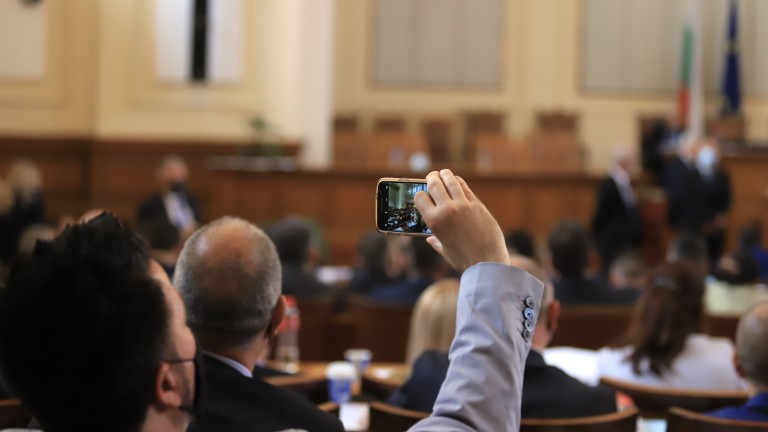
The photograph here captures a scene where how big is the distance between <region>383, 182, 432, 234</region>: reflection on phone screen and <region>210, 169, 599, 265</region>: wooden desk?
366 inches

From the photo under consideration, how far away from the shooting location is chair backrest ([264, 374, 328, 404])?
10.5ft

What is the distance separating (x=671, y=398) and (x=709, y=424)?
0.64 metres

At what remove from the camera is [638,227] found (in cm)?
1166

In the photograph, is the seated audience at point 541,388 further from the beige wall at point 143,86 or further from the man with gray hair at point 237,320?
the beige wall at point 143,86

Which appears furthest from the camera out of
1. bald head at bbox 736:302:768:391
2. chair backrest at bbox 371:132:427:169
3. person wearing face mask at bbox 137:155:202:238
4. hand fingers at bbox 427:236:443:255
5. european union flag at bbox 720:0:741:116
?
european union flag at bbox 720:0:741:116

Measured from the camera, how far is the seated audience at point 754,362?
2980 mm

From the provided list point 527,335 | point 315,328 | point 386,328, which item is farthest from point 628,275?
point 527,335

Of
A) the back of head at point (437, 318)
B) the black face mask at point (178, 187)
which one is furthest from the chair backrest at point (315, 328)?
the black face mask at point (178, 187)

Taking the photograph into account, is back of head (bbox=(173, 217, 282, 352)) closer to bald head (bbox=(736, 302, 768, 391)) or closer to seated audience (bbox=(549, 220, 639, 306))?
bald head (bbox=(736, 302, 768, 391))

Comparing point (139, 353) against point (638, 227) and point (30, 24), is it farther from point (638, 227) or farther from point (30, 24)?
point (30, 24)

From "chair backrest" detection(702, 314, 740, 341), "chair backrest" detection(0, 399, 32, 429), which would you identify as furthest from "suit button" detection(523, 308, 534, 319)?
"chair backrest" detection(702, 314, 740, 341)

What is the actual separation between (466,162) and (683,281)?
11042 millimetres

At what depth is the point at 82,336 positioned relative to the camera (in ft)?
4.15

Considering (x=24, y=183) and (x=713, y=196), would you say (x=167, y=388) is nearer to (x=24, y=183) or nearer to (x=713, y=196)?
(x=24, y=183)
